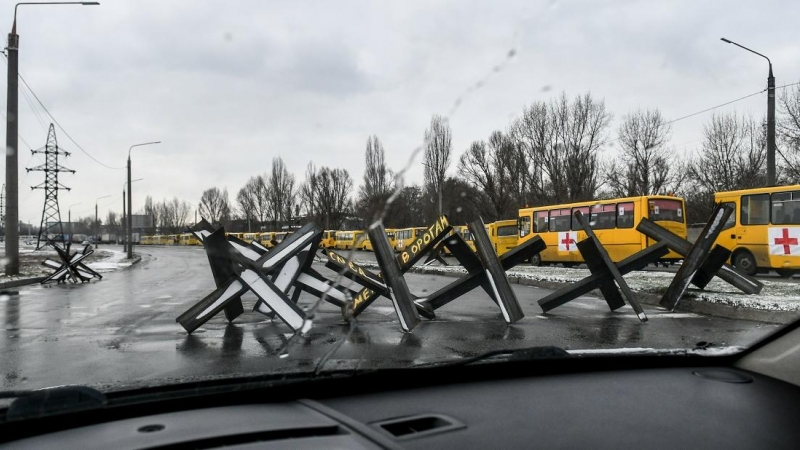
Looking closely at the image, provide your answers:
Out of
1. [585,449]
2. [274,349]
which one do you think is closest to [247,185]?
[274,349]

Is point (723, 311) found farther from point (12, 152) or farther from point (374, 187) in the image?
point (12, 152)

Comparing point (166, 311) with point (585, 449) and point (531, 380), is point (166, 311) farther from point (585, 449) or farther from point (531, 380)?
point (585, 449)

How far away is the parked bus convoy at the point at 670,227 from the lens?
1809cm

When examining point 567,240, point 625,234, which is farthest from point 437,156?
point 567,240

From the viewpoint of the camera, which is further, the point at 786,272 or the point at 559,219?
the point at 559,219

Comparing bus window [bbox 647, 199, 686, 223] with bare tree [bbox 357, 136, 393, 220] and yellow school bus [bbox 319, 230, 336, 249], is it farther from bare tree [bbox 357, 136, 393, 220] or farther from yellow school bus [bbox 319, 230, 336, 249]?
bare tree [bbox 357, 136, 393, 220]

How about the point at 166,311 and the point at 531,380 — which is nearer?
the point at 531,380

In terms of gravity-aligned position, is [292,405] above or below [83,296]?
above

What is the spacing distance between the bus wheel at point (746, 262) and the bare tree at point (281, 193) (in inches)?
735

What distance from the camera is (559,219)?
28.6 metres

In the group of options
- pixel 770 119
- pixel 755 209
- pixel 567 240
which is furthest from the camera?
pixel 567 240

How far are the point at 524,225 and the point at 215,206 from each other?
25510 millimetres

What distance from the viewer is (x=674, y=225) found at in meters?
24.4

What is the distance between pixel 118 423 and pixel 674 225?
84.8 feet
